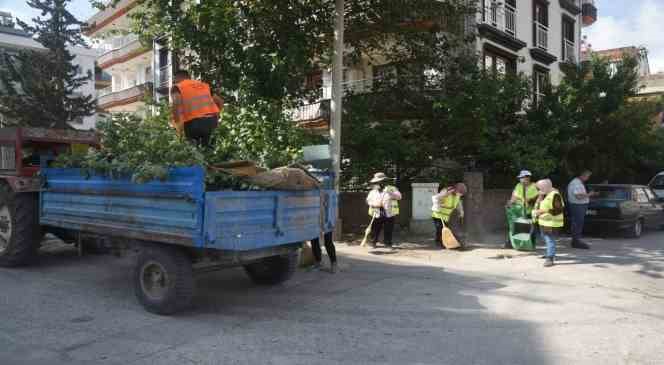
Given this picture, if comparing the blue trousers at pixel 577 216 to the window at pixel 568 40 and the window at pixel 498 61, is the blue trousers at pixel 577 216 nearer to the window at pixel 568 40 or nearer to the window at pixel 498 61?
the window at pixel 498 61

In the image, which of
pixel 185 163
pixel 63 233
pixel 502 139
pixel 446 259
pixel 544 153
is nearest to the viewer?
pixel 185 163

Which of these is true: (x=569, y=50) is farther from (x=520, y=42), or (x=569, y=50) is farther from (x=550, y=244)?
(x=550, y=244)

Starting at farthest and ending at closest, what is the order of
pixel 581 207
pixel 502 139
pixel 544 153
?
1. pixel 502 139
2. pixel 544 153
3. pixel 581 207

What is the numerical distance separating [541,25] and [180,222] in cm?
2011

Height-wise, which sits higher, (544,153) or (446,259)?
(544,153)

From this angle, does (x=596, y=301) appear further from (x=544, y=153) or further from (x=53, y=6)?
(x=53, y=6)

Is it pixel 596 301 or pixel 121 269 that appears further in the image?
pixel 121 269

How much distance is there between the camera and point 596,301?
641cm

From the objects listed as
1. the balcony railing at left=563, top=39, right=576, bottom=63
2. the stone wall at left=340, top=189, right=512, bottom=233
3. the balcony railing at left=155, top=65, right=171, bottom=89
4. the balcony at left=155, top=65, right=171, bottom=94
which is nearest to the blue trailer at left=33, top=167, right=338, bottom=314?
the stone wall at left=340, top=189, right=512, bottom=233

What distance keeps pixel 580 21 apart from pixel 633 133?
12214mm

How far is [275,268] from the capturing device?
698 cm

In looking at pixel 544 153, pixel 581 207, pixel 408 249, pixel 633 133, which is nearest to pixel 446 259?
pixel 408 249

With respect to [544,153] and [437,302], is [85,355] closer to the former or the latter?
[437,302]

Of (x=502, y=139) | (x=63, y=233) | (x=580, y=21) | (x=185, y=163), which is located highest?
(x=580, y=21)
